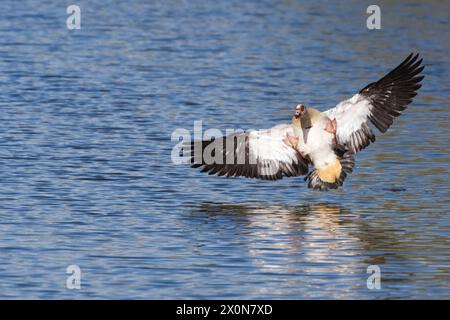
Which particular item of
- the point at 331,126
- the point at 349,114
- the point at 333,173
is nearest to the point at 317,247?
the point at 333,173

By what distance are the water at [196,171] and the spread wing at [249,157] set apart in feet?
0.91

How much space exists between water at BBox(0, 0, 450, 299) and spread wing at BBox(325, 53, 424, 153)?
673mm

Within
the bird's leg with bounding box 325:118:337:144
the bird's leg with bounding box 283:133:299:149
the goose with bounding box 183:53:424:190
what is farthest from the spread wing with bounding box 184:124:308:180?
the bird's leg with bounding box 325:118:337:144

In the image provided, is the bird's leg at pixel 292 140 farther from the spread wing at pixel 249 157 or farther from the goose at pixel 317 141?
the spread wing at pixel 249 157

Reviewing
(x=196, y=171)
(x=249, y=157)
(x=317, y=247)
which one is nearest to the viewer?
(x=317, y=247)

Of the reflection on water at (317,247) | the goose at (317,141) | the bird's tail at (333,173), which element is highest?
the goose at (317,141)

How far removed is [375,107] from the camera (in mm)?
13219

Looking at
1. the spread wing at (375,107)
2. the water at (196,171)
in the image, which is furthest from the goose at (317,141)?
the water at (196,171)

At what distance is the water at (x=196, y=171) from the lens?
10.7 m

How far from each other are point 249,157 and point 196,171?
124 cm

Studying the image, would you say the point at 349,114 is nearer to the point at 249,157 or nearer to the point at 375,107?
the point at 375,107

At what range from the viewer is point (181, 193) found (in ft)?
44.6

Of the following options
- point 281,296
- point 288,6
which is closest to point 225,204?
point 281,296
